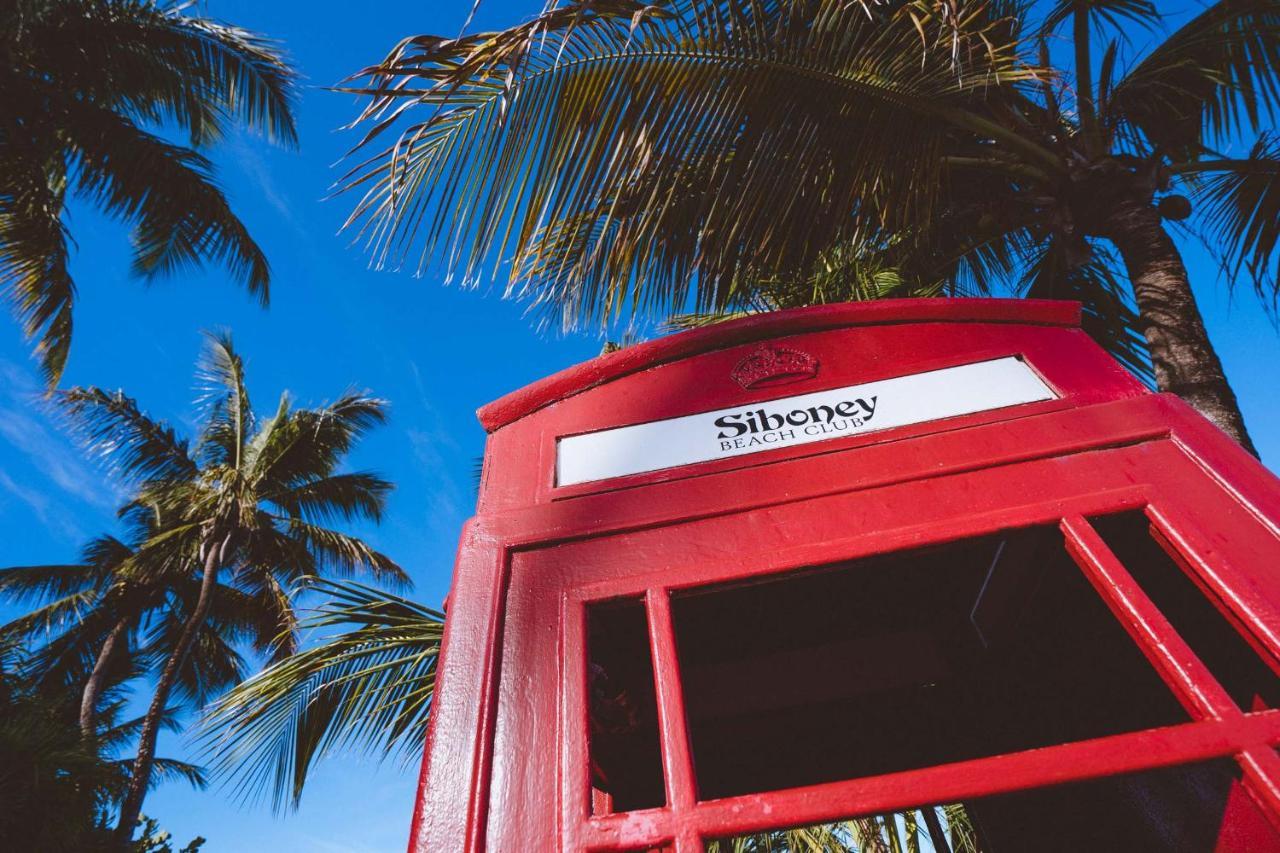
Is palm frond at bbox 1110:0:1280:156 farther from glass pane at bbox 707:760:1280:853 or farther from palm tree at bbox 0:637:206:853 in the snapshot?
palm tree at bbox 0:637:206:853

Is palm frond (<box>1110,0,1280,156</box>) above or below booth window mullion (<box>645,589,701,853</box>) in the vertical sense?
above

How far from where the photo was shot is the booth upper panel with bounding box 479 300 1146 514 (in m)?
1.17

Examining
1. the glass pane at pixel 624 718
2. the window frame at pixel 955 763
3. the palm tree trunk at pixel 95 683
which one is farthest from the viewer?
the palm tree trunk at pixel 95 683

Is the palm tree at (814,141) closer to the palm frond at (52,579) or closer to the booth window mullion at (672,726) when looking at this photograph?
the booth window mullion at (672,726)

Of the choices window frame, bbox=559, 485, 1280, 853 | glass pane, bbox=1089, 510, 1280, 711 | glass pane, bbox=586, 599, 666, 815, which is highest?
glass pane, bbox=586, 599, 666, 815

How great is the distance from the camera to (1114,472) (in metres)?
1.04

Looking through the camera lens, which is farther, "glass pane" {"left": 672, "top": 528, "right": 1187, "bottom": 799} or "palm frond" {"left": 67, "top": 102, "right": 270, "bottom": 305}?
"palm frond" {"left": 67, "top": 102, "right": 270, "bottom": 305}

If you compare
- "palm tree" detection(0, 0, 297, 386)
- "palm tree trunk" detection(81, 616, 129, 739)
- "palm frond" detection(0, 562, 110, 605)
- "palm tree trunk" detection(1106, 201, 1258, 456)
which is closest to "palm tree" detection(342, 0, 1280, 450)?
"palm tree trunk" detection(1106, 201, 1258, 456)

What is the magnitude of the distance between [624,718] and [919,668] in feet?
3.22

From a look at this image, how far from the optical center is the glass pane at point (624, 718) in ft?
5.17

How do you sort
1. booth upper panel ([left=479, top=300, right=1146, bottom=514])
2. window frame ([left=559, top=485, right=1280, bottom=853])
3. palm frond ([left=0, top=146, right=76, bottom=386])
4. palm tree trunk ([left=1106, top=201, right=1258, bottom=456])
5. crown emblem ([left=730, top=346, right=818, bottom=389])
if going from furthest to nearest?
palm frond ([left=0, top=146, right=76, bottom=386]) → palm tree trunk ([left=1106, top=201, right=1258, bottom=456]) → crown emblem ([left=730, top=346, right=818, bottom=389]) → booth upper panel ([left=479, top=300, right=1146, bottom=514]) → window frame ([left=559, top=485, right=1280, bottom=853])

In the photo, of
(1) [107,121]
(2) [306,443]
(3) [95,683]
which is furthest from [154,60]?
(3) [95,683]

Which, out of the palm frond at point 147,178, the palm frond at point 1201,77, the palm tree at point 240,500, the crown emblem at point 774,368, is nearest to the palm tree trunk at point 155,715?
the palm tree at point 240,500

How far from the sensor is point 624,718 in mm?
1676
